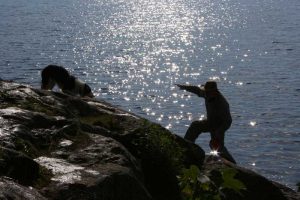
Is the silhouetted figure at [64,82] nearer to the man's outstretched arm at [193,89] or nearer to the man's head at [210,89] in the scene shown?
the man's outstretched arm at [193,89]

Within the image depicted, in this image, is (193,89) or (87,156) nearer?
(87,156)

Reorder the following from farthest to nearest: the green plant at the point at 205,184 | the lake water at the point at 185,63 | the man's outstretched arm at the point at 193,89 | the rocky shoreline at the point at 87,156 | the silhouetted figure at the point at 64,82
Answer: the lake water at the point at 185,63 < the man's outstretched arm at the point at 193,89 < the silhouetted figure at the point at 64,82 < the rocky shoreline at the point at 87,156 < the green plant at the point at 205,184

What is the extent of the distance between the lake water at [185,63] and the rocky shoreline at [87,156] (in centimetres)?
1070

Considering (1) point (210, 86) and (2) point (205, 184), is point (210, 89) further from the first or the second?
(2) point (205, 184)

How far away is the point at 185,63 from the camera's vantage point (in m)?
46.1

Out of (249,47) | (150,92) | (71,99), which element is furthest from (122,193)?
(249,47)

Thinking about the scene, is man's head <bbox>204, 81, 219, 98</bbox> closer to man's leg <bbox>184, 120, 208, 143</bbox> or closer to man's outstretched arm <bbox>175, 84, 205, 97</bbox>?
man's outstretched arm <bbox>175, 84, 205, 97</bbox>

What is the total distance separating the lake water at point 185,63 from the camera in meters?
26.2

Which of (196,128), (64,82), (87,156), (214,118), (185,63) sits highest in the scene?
(87,156)

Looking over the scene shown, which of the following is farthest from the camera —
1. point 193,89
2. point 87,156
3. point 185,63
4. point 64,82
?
point 185,63

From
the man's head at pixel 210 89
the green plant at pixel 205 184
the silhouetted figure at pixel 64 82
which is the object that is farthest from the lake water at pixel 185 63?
the green plant at pixel 205 184

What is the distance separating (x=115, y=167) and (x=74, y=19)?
75766mm

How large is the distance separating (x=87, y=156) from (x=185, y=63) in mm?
38069

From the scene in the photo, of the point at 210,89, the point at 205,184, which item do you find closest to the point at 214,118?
the point at 210,89
